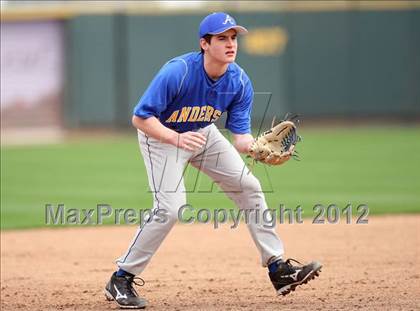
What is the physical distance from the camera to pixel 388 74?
72.2ft

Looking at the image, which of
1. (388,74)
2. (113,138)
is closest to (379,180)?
(113,138)

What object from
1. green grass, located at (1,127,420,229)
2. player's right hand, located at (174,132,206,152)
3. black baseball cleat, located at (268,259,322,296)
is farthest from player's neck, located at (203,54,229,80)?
→ green grass, located at (1,127,420,229)

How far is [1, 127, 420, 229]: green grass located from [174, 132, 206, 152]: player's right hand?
4.48 m

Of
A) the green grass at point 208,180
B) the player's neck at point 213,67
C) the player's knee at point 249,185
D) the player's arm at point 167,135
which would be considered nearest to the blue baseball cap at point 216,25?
the player's neck at point 213,67

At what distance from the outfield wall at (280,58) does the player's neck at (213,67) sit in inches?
590

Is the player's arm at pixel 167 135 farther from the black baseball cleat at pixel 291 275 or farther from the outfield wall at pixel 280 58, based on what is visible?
the outfield wall at pixel 280 58

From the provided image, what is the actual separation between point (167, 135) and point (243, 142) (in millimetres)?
657

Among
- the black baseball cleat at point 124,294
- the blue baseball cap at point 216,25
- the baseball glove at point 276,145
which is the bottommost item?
the black baseball cleat at point 124,294

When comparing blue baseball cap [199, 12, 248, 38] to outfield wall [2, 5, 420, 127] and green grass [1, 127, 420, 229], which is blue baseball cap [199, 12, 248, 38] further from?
outfield wall [2, 5, 420, 127]

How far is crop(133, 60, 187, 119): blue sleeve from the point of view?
5074 mm

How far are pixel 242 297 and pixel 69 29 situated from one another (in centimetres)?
1606

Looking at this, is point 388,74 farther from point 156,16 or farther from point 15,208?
point 15,208

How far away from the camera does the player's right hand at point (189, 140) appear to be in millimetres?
5086

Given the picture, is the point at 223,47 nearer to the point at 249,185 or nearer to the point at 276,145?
the point at 276,145
